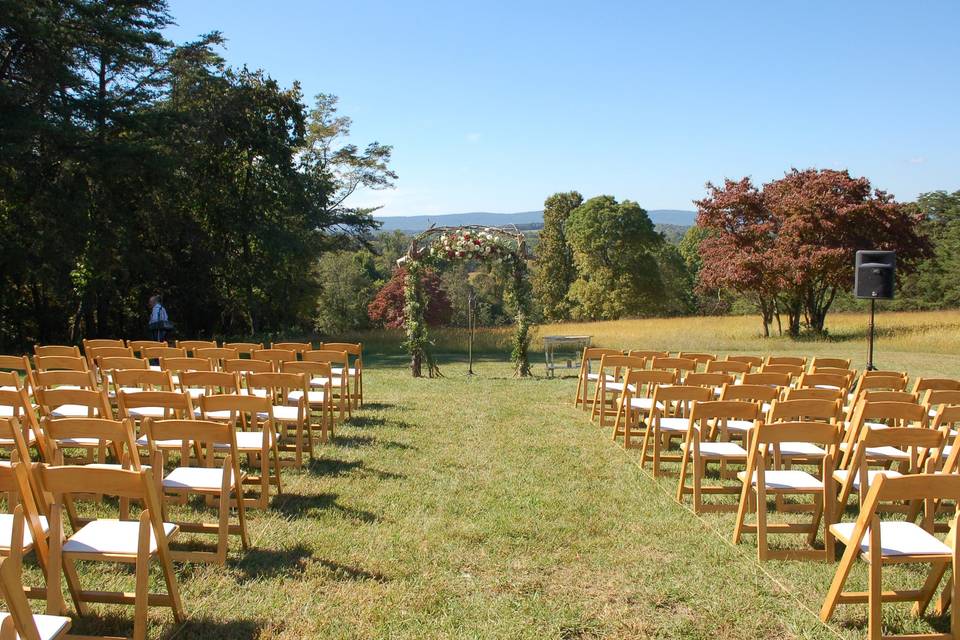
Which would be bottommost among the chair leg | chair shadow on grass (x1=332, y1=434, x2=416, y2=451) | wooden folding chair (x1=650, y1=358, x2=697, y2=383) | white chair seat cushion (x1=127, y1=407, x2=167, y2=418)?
chair shadow on grass (x1=332, y1=434, x2=416, y2=451)

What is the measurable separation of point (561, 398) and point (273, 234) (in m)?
15.6

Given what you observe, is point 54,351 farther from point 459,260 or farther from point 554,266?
point 554,266

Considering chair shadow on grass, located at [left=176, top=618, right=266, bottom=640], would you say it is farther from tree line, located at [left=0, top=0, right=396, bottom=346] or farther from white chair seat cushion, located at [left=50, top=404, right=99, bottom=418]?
tree line, located at [left=0, top=0, right=396, bottom=346]

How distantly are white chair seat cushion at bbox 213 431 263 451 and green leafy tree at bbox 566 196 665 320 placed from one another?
38923mm

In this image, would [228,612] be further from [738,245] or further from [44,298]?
[738,245]

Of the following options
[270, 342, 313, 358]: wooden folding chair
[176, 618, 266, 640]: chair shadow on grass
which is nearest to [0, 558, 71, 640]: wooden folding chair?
[176, 618, 266, 640]: chair shadow on grass

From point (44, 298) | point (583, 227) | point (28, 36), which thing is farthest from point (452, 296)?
point (28, 36)

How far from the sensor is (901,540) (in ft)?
11.9

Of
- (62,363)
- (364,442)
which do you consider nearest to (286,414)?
(364,442)

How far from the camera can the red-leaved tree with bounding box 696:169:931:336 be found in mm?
25844

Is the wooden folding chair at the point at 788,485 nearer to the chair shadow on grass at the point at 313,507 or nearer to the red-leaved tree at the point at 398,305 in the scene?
the chair shadow on grass at the point at 313,507

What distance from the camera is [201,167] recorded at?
24000mm

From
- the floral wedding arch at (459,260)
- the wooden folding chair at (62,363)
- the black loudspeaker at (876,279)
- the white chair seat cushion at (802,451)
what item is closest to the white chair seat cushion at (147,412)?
the wooden folding chair at (62,363)

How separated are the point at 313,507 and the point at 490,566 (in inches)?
66.2
